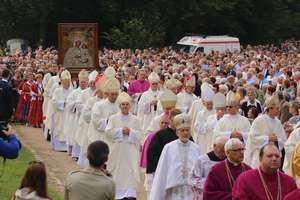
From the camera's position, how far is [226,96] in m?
17.4

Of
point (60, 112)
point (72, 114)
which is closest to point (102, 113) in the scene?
point (72, 114)

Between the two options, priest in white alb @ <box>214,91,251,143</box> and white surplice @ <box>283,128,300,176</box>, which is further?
priest in white alb @ <box>214,91,251,143</box>

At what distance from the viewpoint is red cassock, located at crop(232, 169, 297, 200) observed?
9.84 metres

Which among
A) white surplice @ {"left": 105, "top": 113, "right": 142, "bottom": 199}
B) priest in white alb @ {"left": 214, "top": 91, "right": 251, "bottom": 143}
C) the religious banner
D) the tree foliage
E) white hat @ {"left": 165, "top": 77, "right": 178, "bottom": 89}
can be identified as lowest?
white surplice @ {"left": 105, "top": 113, "right": 142, "bottom": 199}

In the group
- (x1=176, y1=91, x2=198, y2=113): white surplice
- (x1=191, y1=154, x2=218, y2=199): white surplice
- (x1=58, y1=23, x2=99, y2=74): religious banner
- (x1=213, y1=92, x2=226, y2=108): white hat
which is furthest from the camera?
(x1=58, y1=23, x2=99, y2=74): religious banner

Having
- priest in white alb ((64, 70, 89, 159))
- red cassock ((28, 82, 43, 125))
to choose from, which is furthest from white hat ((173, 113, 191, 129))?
red cassock ((28, 82, 43, 125))

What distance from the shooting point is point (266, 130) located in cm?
1620

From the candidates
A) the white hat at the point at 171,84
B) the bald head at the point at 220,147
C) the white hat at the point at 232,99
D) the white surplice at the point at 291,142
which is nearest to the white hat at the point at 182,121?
the bald head at the point at 220,147

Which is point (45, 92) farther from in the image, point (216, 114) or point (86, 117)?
point (216, 114)

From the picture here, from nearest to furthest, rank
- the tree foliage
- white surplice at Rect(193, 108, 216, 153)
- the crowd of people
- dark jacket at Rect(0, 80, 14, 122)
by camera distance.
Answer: the crowd of people, white surplice at Rect(193, 108, 216, 153), dark jacket at Rect(0, 80, 14, 122), the tree foliage

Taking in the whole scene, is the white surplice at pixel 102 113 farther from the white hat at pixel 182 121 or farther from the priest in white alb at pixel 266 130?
the white hat at pixel 182 121

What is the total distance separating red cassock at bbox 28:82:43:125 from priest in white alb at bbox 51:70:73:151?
15.4 ft

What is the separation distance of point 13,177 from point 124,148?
2190 mm

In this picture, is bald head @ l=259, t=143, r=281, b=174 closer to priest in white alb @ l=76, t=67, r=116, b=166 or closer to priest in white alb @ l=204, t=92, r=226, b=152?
priest in white alb @ l=204, t=92, r=226, b=152
